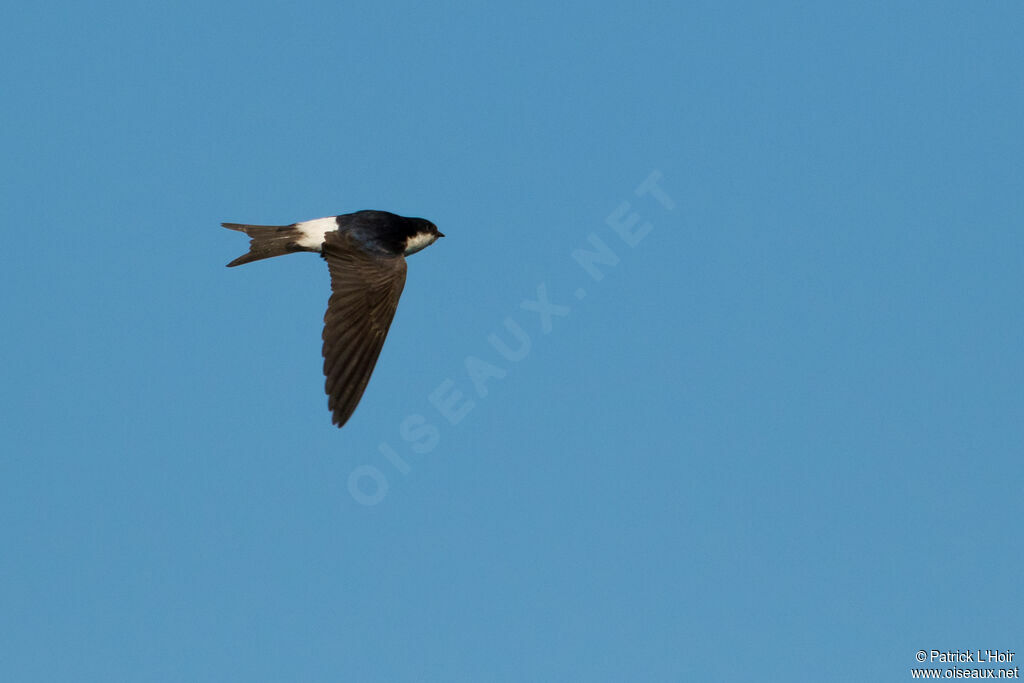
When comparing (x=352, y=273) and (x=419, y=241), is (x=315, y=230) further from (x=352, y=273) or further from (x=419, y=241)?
(x=419, y=241)

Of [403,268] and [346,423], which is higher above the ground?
[403,268]

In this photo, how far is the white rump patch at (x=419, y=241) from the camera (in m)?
9.34

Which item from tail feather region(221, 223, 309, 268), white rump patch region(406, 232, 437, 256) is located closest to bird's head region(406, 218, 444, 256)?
white rump patch region(406, 232, 437, 256)

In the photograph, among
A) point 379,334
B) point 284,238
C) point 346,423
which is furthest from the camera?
point 284,238

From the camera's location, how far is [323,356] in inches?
308

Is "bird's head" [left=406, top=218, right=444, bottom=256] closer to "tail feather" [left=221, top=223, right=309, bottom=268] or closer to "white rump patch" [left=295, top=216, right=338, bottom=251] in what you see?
"white rump patch" [left=295, top=216, right=338, bottom=251]

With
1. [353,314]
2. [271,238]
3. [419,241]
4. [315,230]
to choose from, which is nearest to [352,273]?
[353,314]

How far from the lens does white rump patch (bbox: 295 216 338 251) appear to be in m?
8.75

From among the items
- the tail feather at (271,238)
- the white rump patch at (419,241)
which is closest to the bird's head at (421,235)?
the white rump patch at (419,241)

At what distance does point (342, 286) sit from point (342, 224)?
2.74 feet

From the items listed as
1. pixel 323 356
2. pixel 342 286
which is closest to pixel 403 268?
pixel 342 286

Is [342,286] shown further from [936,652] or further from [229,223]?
[936,652]

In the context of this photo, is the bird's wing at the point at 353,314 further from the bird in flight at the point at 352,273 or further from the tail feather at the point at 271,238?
the tail feather at the point at 271,238

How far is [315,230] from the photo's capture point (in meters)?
8.83
